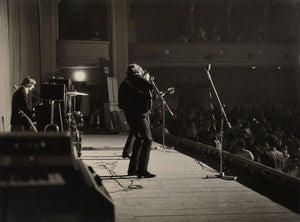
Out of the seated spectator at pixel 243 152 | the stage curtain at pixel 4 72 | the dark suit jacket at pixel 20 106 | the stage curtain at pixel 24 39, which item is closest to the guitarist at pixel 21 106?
the dark suit jacket at pixel 20 106

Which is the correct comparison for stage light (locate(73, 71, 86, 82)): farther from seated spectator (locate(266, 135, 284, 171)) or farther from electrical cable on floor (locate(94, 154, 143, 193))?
seated spectator (locate(266, 135, 284, 171))

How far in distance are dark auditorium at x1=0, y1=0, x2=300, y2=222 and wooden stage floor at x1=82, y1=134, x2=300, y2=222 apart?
19 mm

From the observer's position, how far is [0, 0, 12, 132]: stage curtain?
36.7 feet

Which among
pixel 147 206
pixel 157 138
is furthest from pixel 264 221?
pixel 157 138

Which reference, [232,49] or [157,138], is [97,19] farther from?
[157,138]

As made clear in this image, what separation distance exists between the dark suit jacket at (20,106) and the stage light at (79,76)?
45.8 ft

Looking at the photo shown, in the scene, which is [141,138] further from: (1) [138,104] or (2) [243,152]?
(2) [243,152]

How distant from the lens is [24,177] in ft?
7.99

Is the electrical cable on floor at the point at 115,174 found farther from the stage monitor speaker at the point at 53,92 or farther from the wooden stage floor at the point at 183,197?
the stage monitor speaker at the point at 53,92

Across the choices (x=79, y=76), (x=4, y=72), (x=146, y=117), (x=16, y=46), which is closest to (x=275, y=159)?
(x=146, y=117)

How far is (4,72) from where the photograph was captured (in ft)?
37.9

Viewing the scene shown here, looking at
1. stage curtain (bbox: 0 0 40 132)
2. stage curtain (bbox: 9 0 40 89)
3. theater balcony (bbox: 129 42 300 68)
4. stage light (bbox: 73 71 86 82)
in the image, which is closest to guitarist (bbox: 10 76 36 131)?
stage curtain (bbox: 0 0 40 132)

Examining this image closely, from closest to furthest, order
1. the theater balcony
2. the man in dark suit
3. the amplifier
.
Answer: the man in dark suit, the amplifier, the theater balcony

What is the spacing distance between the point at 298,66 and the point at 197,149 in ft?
55.2
